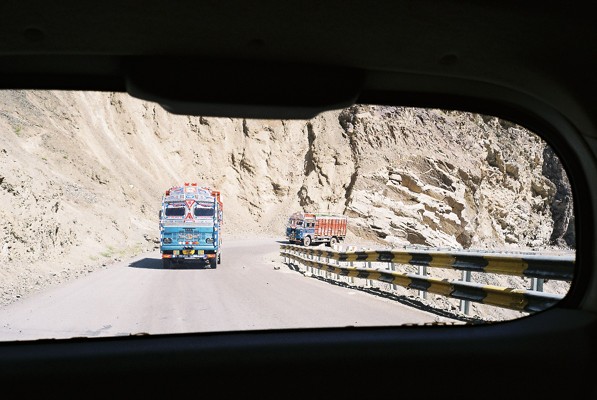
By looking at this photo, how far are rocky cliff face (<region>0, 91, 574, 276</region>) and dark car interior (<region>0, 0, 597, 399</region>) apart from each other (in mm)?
1450

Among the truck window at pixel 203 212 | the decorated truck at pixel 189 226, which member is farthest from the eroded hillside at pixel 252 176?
the truck window at pixel 203 212

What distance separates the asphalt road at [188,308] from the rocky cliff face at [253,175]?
417 cm

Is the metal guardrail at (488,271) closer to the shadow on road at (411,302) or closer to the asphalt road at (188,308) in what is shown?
the shadow on road at (411,302)

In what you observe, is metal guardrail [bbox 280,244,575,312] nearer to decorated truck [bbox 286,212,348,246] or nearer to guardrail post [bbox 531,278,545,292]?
guardrail post [bbox 531,278,545,292]

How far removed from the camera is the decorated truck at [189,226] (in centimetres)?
2156

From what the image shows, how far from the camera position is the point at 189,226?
2195cm

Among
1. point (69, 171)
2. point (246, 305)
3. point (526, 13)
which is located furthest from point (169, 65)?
point (69, 171)

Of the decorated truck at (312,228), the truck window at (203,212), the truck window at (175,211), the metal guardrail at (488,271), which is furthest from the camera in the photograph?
the decorated truck at (312,228)

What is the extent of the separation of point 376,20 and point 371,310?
7.52 m

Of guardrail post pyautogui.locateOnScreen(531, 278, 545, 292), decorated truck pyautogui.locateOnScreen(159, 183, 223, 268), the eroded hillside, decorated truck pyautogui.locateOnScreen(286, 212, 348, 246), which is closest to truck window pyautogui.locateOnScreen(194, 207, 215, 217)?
decorated truck pyautogui.locateOnScreen(159, 183, 223, 268)

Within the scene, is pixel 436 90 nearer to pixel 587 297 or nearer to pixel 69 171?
pixel 587 297

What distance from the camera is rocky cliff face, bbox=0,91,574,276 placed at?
23000 mm

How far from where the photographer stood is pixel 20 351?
2.88 meters

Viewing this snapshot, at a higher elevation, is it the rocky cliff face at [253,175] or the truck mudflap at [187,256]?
the rocky cliff face at [253,175]
